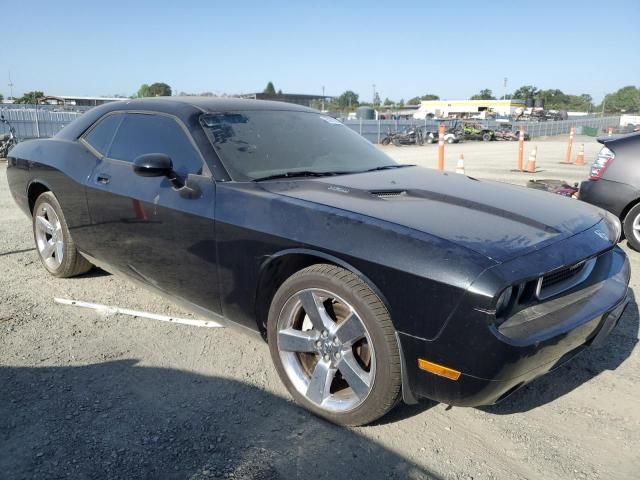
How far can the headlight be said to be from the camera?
204 cm

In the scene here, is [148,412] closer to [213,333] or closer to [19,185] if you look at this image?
[213,333]

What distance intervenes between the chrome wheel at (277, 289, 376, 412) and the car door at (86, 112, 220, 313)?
0.58 m

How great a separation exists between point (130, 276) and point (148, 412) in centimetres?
132

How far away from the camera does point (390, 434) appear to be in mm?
2441

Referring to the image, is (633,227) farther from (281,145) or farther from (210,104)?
(210,104)

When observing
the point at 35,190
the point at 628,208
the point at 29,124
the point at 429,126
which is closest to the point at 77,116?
the point at 35,190

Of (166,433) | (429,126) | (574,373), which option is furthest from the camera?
(429,126)

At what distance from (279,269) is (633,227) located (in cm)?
449

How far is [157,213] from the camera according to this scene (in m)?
3.16

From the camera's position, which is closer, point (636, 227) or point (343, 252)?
point (343, 252)

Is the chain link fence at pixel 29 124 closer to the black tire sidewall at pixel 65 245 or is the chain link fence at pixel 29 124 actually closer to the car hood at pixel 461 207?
the black tire sidewall at pixel 65 245

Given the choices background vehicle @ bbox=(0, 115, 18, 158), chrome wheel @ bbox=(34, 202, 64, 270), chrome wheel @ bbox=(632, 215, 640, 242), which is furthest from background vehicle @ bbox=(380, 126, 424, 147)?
chrome wheel @ bbox=(34, 202, 64, 270)

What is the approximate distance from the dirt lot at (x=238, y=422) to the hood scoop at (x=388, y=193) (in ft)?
3.61

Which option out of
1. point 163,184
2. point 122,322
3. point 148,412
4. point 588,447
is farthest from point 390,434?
point 122,322
